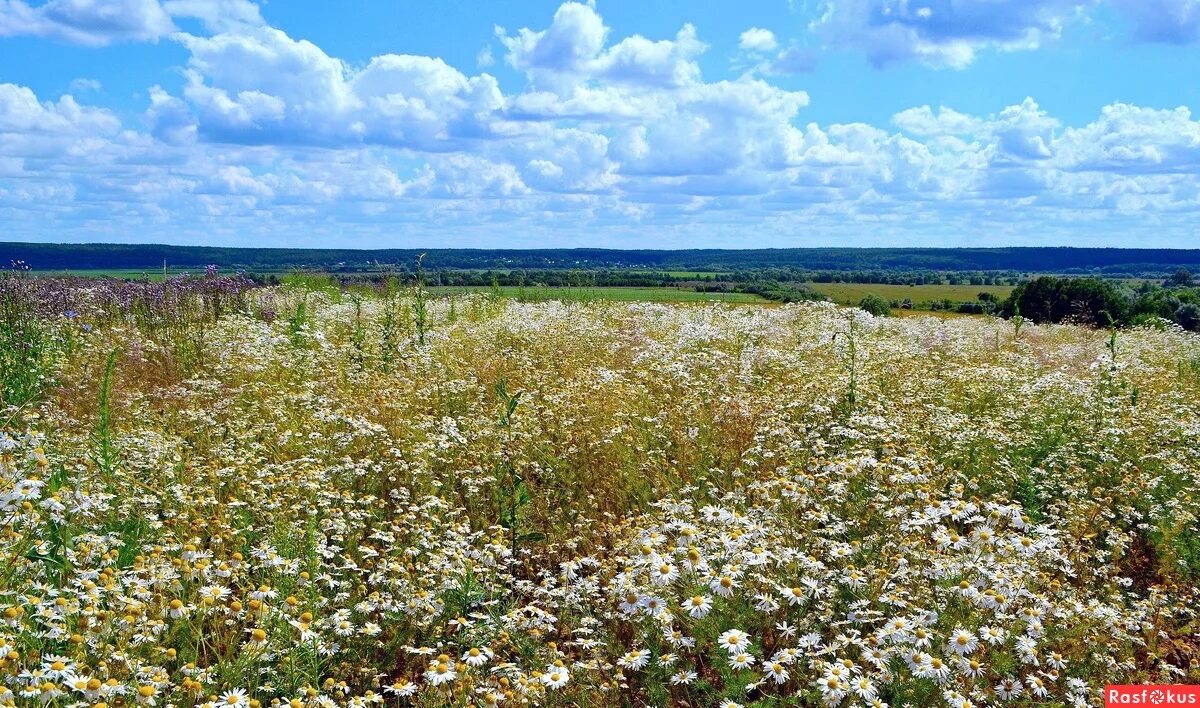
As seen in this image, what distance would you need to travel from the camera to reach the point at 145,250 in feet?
233

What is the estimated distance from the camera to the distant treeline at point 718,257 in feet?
205

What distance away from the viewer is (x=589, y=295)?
1747 centimetres

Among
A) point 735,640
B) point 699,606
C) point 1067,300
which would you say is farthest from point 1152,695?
point 1067,300

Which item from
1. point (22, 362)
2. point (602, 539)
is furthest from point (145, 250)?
point (602, 539)

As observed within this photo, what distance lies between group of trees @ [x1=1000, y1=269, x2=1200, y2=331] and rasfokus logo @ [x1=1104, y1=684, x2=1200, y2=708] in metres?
20.2

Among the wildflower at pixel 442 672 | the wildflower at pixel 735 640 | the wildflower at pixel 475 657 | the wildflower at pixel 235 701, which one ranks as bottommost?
the wildflower at pixel 475 657

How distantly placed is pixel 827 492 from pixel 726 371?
410 centimetres

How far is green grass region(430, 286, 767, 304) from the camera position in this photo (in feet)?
57.5

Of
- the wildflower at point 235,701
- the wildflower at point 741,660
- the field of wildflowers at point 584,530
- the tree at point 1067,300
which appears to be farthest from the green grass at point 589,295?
the wildflower at point 235,701

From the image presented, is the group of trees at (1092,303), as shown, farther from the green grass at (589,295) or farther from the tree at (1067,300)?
the green grass at (589,295)

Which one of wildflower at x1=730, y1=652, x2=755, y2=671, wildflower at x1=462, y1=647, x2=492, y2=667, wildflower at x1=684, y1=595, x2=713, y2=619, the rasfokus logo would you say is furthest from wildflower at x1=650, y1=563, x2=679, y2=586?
the rasfokus logo

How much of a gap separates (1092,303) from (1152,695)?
23932 mm

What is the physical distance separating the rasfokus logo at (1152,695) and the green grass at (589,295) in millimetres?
13076

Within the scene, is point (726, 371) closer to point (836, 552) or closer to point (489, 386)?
point (489, 386)
